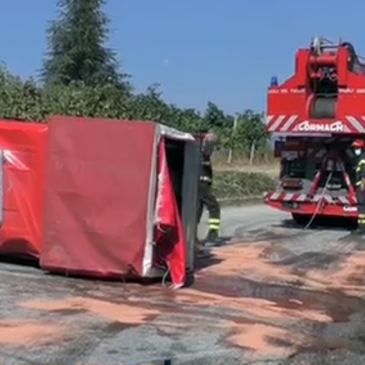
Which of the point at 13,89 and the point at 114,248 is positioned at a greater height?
the point at 13,89

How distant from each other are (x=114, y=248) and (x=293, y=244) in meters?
5.81

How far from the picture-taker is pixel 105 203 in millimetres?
11039

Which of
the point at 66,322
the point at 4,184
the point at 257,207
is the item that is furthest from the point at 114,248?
the point at 257,207

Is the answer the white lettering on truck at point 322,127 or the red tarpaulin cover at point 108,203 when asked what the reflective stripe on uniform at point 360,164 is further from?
the red tarpaulin cover at point 108,203

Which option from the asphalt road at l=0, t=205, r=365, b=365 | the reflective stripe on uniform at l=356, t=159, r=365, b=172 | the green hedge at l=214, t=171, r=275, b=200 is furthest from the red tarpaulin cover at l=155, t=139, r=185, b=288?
the green hedge at l=214, t=171, r=275, b=200

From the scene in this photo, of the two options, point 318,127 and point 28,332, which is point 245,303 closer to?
point 28,332

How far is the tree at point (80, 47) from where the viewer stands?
56.0 metres

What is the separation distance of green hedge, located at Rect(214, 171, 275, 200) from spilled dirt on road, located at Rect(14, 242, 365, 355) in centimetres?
1418

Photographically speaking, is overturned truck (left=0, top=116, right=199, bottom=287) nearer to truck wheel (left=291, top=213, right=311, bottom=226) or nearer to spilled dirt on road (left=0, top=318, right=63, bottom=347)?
spilled dirt on road (left=0, top=318, right=63, bottom=347)

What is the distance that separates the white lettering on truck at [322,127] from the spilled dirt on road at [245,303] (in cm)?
585

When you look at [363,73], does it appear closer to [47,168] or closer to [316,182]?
[316,182]

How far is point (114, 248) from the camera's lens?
10992 mm

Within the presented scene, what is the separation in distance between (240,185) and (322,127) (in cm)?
1167

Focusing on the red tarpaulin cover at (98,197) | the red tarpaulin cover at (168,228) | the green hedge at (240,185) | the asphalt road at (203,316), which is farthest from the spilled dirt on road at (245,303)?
the green hedge at (240,185)
